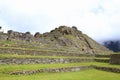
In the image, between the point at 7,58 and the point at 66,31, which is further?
the point at 66,31

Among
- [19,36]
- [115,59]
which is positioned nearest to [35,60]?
[115,59]

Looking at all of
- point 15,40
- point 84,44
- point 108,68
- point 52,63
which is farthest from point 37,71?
point 84,44

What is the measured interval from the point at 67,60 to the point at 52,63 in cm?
310

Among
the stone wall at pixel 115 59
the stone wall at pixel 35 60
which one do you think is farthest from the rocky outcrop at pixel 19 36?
the stone wall at pixel 115 59

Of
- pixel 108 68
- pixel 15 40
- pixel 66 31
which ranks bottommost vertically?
pixel 108 68

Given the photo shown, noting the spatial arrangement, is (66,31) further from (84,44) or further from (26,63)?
(26,63)

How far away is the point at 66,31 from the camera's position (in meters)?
63.4

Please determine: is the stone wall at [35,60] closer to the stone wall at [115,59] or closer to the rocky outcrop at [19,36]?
the stone wall at [115,59]

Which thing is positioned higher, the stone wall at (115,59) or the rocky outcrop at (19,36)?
the rocky outcrop at (19,36)

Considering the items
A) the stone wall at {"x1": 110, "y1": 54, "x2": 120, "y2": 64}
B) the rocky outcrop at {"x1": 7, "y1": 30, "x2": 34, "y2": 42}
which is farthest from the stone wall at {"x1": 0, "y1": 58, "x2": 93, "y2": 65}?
the rocky outcrop at {"x1": 7, "y1": 30, "x2": 34, "y2": 42}

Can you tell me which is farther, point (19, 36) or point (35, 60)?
point (19, 36)

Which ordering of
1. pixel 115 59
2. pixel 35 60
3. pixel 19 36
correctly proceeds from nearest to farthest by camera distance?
1. pixel 35 60
2. pixel 115 59
3. pixel 19 36

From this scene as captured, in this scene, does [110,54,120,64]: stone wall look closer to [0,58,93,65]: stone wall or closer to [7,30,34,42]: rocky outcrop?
[0,58,93,65]: stone wall

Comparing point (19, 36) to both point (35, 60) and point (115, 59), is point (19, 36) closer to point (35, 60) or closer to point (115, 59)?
point (35, 60)
